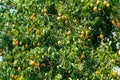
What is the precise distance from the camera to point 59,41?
384 inches

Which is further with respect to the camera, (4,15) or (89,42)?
(4,15)

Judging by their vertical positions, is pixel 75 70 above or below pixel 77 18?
below

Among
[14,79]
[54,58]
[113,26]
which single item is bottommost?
[14,79]

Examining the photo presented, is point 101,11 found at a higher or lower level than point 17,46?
higher

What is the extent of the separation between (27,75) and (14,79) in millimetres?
506

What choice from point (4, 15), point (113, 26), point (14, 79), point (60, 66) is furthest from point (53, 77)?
point (4, 15)

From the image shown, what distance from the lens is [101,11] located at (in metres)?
9.51

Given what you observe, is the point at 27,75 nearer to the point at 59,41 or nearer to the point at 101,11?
the point at 59,41

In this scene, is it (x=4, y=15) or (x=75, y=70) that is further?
(x=4, y=15)

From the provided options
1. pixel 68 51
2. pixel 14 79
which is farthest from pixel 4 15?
pixel 68 51

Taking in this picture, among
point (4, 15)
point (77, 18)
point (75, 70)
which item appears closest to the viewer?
point (75, 70)

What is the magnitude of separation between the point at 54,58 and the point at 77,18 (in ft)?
3.84

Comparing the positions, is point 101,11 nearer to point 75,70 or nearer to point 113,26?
point 113,26

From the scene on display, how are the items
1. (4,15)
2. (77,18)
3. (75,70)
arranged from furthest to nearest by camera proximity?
1. (4,15)
2. (77,18)
3. (75,70)
